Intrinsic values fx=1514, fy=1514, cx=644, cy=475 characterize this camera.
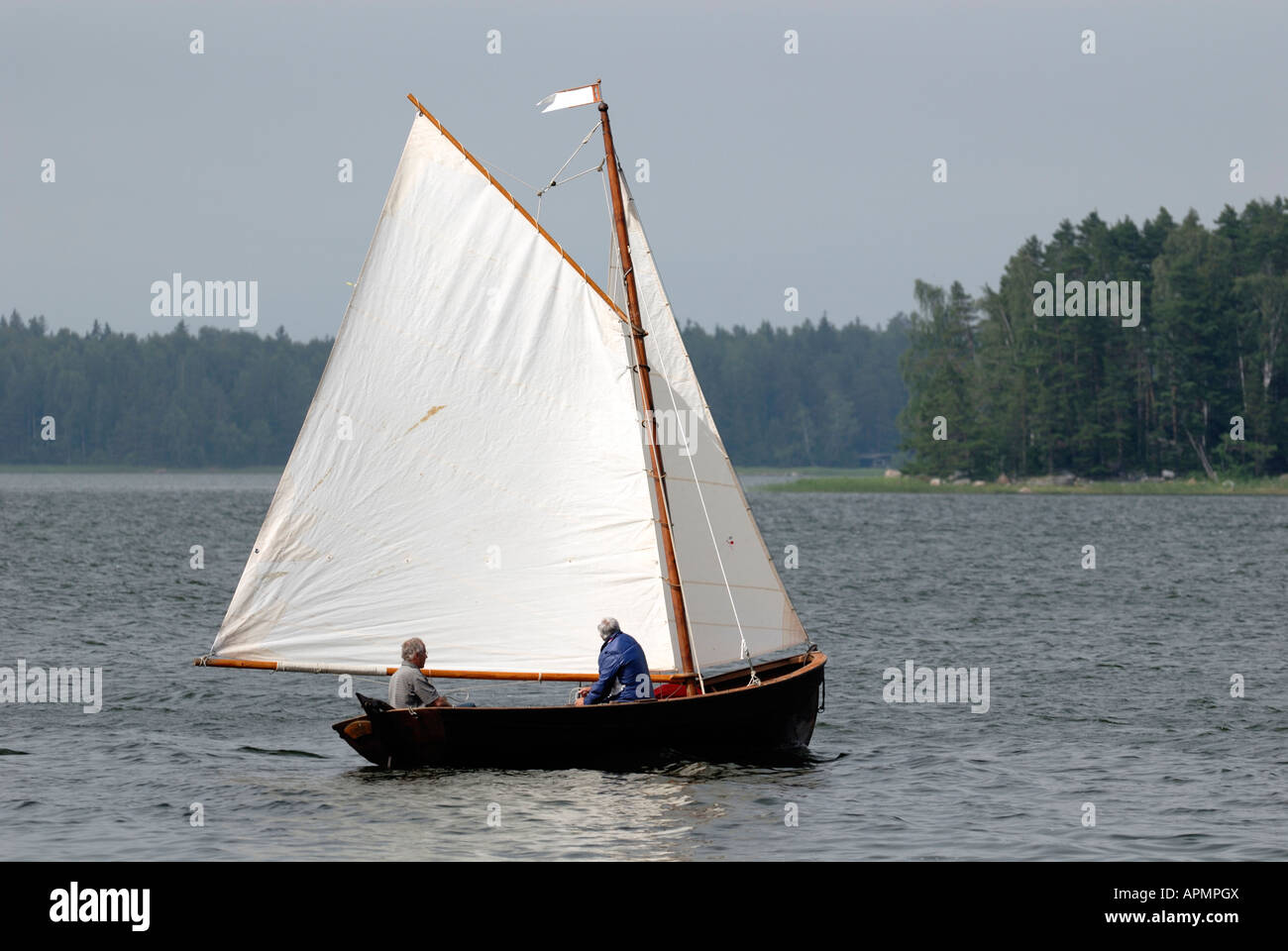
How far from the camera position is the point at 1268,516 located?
102m

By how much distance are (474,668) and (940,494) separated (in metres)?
129

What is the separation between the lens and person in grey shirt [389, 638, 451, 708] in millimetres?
20750

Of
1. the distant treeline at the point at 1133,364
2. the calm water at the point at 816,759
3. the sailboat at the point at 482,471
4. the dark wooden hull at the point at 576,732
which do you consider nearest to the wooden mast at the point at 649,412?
the sailboat at the point at 482,471

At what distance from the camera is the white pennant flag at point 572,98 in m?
22.4

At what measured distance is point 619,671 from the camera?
2080 centimetres

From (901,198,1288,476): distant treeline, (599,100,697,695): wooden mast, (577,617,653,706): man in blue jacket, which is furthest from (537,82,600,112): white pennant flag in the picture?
(901,198,1288,476): distant treeline

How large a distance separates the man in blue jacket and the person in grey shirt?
2.16 meters

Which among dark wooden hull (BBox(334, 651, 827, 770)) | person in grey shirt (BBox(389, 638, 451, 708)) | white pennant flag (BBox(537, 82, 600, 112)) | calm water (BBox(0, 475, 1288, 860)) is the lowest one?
calm water (BBox(0, 475, 1288, 860))

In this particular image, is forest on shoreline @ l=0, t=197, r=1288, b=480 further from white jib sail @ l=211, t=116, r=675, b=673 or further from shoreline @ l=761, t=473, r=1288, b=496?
white jib sail @ l=211, t=116, r=675, b=673

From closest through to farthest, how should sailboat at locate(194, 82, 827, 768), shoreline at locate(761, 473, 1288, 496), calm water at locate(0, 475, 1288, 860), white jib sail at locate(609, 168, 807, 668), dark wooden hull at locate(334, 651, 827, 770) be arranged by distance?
calm water at locate(0, 475, 1288, 860), dark wooden hull at locate(334, 651, 827, 770), sailboat at locate(194, 82, 827, 768), white jib sail at locate(609, 168, 807, 668), shoreline at locate(761, 473, 1288, 496)

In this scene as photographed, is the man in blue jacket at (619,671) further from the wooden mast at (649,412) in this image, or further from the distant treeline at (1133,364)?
the distant treeline at (1133,364)

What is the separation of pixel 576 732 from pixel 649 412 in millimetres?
4643
